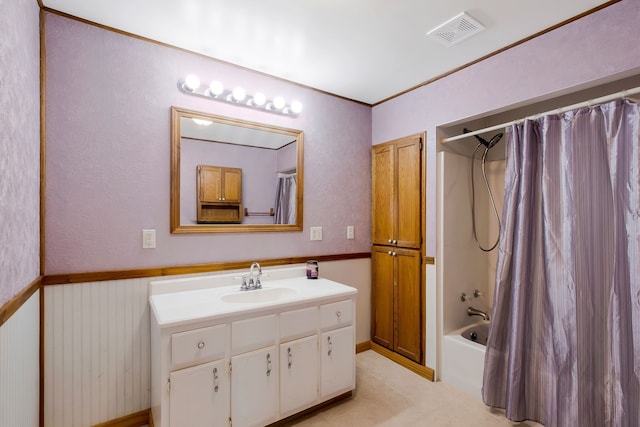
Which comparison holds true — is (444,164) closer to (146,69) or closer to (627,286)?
(627,286)

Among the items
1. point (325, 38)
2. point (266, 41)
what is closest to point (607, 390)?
point (325, 38)

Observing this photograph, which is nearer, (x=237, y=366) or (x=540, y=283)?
(x=237, y=366)

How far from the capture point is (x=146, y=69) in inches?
77.2

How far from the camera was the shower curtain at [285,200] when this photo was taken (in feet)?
8.17

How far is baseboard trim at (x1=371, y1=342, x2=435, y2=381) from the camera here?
246 cm

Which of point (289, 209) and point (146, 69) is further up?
point (146, 69)

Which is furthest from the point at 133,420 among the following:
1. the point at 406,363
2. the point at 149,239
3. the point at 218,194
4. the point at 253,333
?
the point at 406,363

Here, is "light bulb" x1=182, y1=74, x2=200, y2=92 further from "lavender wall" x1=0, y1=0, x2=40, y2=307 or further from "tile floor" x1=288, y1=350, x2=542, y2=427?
"tile floor" x1=288, y1=350, x2=542, y2=427

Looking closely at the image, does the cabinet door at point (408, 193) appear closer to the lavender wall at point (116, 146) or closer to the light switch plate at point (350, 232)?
the light switch plate at point (350, 232)

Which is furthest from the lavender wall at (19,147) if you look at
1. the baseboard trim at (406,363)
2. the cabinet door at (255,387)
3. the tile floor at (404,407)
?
the baseboard trim at (406,363)

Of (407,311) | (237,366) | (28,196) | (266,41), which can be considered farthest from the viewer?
(407,311)

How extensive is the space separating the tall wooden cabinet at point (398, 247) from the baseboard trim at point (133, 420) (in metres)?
1.92

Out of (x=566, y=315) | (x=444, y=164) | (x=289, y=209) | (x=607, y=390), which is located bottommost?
(x=607, y=390)

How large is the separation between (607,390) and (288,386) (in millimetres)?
Answer: 1675
